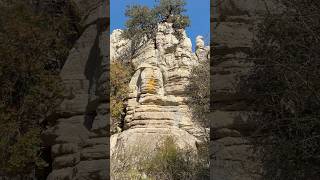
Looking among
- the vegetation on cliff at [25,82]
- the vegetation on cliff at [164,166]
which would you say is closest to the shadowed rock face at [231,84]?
the vegetation on cliff at [25,82]

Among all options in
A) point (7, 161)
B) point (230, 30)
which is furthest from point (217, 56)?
point (7, 161)

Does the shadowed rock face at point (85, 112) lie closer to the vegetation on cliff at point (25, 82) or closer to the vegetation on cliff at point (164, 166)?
the vegetation on cliff at point (25, 82)

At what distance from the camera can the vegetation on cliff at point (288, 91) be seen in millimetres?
7590

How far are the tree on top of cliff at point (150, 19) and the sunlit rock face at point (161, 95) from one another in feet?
2.39

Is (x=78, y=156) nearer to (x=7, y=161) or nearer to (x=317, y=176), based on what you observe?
(x=7, y=161)

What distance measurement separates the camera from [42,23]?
10781 mm

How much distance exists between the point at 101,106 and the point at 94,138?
2.13ft

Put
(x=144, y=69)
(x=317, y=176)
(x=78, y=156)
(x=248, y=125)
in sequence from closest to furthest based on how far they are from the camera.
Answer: (x=317, y=176) < (x=248, y=125) < (x=78, y=156) < (x=144, y=69)

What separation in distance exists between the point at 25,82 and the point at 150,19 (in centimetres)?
2576

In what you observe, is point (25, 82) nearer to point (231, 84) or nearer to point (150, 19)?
point (231, 84)

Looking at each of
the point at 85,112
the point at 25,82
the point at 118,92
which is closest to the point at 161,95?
the point at 118,92

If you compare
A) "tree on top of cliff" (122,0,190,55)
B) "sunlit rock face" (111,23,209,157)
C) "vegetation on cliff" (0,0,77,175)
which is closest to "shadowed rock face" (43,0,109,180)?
"vegetation on cliff" (0,0,77,175)

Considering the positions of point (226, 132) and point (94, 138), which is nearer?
point (226, 132)

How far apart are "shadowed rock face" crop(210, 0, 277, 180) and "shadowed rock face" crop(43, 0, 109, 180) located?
227cm
